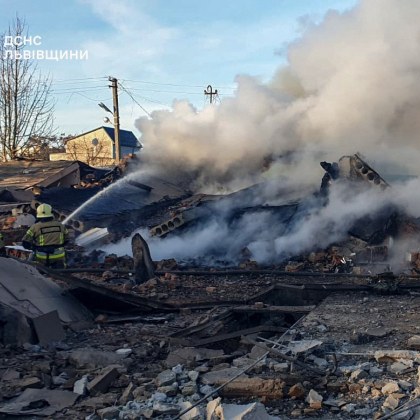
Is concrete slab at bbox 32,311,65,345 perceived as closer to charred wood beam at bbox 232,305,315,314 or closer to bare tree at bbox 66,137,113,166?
charred wood beam at bbox 232,305,315,314

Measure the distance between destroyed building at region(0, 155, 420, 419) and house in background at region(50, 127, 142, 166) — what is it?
27370 mm

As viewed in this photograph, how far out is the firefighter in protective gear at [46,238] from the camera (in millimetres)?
8055

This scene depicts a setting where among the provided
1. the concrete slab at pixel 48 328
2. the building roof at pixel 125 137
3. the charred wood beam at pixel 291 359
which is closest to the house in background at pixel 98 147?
the building roof at pixel 125 137

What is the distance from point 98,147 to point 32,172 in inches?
979

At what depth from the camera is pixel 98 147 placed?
45125 mm

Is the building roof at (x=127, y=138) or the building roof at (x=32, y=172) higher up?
the building roof at (x=127, y=138)

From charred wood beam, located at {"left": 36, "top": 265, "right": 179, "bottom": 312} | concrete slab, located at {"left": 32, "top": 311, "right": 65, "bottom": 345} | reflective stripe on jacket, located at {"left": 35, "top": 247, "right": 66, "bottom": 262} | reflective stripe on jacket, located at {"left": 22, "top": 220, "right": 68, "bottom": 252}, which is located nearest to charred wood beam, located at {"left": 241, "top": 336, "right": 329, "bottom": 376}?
concrete slab, located at {"left": 32, "top": 311, "right": 65, "bottom": 345}

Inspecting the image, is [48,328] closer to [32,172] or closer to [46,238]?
[46,238]

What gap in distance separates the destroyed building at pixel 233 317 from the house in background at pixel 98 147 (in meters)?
27.4

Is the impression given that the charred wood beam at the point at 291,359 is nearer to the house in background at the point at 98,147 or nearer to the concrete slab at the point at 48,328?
the concrete slab at the point at 48,328

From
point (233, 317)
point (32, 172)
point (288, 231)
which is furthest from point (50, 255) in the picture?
point (32, 172)

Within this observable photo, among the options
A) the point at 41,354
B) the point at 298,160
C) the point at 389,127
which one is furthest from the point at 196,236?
the point at 41,354

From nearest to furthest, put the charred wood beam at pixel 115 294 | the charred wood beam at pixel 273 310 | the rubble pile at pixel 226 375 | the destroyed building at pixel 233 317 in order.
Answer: the rubble pile at pixel 226 375
the destroyed building at pixel 233 317
the charred wood beam at pixel 273 310
the charred wood beam at pixel 115 294

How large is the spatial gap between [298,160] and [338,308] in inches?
305
